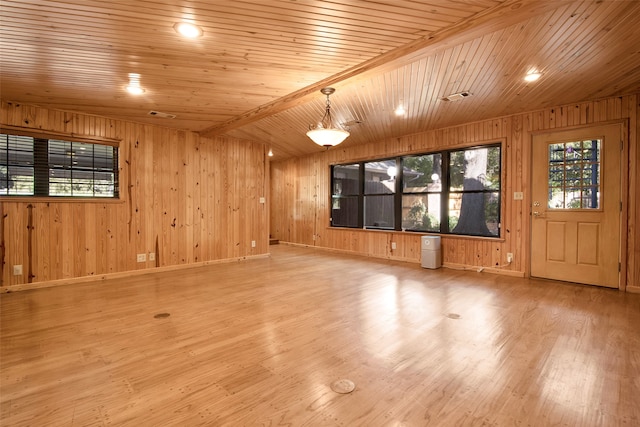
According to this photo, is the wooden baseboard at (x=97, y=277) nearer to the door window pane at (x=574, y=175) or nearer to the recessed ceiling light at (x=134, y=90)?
the recessed ceiling light at (x=134, y=90)

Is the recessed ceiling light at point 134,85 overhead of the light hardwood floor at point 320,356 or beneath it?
overhead

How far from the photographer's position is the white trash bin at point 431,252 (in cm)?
570

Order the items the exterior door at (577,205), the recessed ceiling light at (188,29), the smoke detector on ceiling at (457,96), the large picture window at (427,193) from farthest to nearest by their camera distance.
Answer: the large picture window at (427,193)
the exterior door at (577,205)
the smoke detector on ceiling at (457,96)
the recessed ceiling light at (188,29)

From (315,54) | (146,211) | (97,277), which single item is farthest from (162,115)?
(315,54)

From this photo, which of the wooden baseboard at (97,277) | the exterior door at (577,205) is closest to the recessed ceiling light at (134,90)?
the wooden baseboard at (97,277)

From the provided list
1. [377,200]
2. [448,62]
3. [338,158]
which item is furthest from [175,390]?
[338,158]

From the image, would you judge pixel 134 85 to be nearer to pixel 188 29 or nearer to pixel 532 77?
pixel 188 29

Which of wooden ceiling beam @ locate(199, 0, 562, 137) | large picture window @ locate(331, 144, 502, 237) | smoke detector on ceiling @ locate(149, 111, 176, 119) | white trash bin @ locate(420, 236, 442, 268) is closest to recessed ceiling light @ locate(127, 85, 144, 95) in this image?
smoke detector on ceiling @ locate(149, 111, 176, 119)

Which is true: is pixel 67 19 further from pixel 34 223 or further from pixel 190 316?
pixel 34 223

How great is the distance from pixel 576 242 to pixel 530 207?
78 cm

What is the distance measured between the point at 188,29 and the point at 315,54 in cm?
116

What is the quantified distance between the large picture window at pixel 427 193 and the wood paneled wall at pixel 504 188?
0.66 feet

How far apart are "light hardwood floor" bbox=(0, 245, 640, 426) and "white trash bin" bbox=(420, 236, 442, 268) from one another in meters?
1.40

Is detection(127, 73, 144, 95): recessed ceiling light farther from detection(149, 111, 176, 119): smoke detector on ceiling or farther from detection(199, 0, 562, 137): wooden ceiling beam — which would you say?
detection(199, 0, 562, 137): wooden ceiling beam
